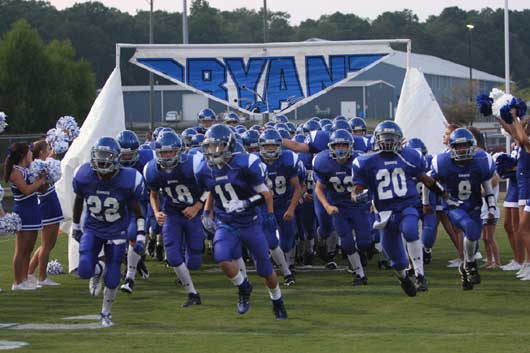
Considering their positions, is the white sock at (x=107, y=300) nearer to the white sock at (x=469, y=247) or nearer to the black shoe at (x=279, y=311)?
the black shoe at (x=279, y=311)

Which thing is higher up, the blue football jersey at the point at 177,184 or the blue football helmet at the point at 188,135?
the blue football helmet at the point at 188,135

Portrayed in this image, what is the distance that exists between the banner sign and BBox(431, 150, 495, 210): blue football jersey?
6628 mm

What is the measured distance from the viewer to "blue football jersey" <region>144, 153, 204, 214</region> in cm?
1119

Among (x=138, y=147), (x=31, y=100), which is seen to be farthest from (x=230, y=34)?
(x=138, y=147)

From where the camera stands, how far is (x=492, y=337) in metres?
8.67

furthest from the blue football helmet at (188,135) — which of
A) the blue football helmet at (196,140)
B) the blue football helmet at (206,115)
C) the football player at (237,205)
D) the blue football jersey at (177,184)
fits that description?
the football player at (237,205)

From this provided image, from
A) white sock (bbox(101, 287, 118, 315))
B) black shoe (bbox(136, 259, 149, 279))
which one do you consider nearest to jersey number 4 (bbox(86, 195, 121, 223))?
white sock (bbox(101, 287, 118, 315))

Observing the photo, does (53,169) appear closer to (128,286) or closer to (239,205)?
(128,286)

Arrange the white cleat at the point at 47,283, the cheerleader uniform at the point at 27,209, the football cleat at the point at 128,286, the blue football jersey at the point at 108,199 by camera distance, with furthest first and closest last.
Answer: the white cleat at the point at 47,283
the cheerleader uniform at the point at 27,209
the football cleat at the point at 128,286
the blue football jersey at the point at 108,199

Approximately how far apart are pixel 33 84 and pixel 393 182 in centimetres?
4067

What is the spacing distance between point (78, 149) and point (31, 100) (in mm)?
35955

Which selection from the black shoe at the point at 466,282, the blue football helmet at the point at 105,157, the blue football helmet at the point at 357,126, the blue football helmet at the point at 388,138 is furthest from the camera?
the blue football helmet at the point at 357,126

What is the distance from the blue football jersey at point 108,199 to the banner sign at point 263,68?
26.9 ft

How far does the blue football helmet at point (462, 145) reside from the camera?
1115 cm
